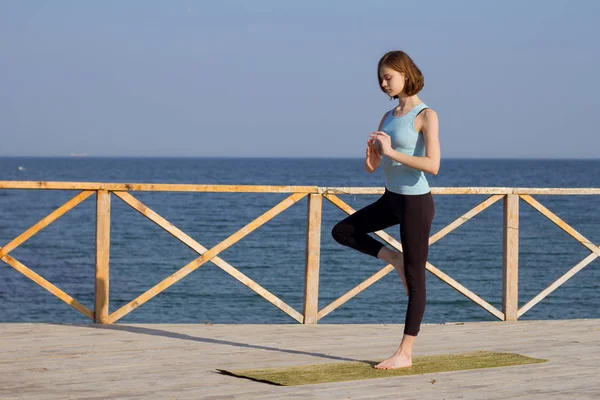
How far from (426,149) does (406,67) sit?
1.27 feet

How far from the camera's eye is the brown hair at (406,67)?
14.7 ft

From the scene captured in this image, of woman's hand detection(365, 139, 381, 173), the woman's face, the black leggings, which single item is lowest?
the black leggings

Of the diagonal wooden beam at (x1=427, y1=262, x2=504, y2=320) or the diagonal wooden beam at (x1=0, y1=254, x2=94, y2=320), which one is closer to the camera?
the diagonal wooden beam at (x1=0, y1=254, x2=94, y2=320)

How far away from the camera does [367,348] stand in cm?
543

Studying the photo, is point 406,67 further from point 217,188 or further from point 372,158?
point 217,188

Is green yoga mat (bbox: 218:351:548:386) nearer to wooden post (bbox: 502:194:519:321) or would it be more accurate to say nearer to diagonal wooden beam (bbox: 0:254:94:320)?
wooden post (bbox: 502:194:519:321)

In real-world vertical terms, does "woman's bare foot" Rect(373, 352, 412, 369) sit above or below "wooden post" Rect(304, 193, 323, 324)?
below

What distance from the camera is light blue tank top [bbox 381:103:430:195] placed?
448 centimetres

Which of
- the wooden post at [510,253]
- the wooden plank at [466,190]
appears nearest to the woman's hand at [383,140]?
the wooden plank at [466,190]

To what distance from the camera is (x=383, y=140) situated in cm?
439

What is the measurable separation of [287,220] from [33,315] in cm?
2074

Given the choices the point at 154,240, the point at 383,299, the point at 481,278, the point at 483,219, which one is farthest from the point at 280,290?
the point at 483,219

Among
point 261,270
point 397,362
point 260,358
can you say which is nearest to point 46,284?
point 260,358

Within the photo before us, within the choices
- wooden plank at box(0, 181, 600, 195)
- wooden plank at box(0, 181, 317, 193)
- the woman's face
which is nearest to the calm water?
wooden plank at box(0, 181, 600, 195)
